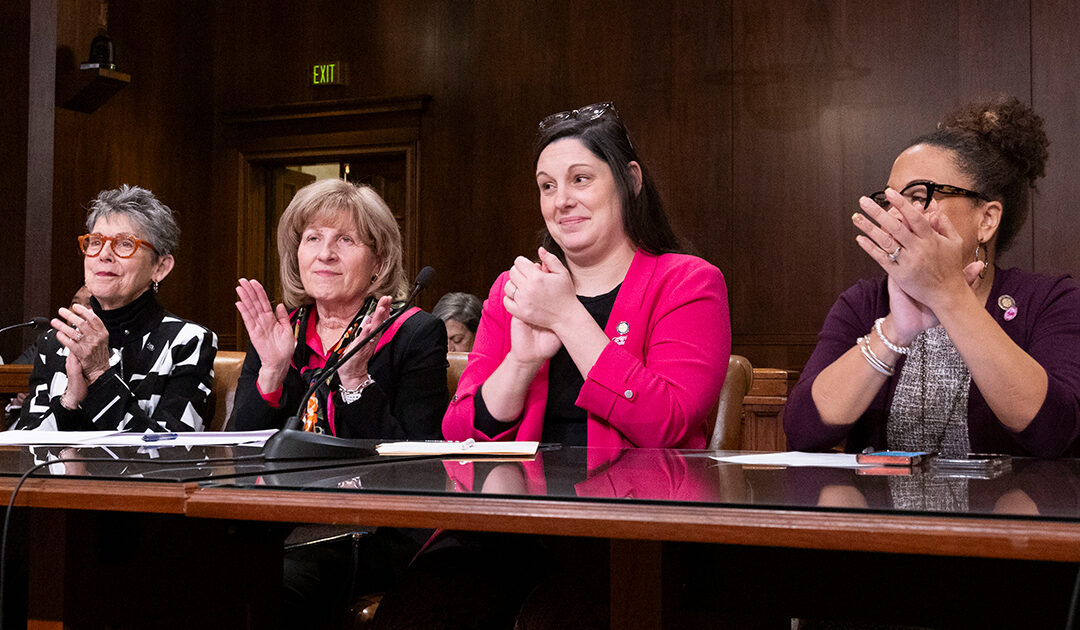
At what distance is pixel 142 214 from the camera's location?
8.36 ft

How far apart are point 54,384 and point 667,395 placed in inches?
60.5

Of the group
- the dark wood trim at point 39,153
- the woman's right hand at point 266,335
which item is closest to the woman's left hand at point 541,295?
the woman's right hand at point 266,335

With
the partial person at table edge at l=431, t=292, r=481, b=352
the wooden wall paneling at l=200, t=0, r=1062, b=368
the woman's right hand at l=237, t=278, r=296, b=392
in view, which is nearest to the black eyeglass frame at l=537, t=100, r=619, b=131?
the woman's right hand at l=237, t=278, r=296, b=392

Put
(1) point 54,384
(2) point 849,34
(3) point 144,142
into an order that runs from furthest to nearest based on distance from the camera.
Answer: (3) point 144,142, (2) point 849,34, (1) point 54,384

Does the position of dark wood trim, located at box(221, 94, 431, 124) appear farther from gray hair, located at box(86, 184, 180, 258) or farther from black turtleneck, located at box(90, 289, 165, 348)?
black turtleneck, located at box(90, 289, 165, 348)

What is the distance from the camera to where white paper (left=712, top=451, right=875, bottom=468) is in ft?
4.07

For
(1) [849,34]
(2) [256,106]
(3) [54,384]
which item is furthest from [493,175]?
(3) [54,384]

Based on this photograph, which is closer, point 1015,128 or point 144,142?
point 1015,128

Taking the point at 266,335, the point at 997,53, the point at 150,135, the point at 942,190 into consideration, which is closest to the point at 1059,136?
the point at 997,53

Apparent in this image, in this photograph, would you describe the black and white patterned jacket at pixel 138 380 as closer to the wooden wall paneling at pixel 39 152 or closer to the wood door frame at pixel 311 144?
the wooden wall paneling at pixel 39 152

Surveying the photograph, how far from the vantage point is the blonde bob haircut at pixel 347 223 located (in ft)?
7.39

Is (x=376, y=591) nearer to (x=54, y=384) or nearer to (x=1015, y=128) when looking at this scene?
(x=54, y=384)

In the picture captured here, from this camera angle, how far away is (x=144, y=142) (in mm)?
6469

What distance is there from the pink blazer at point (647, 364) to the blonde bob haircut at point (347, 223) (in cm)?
46
